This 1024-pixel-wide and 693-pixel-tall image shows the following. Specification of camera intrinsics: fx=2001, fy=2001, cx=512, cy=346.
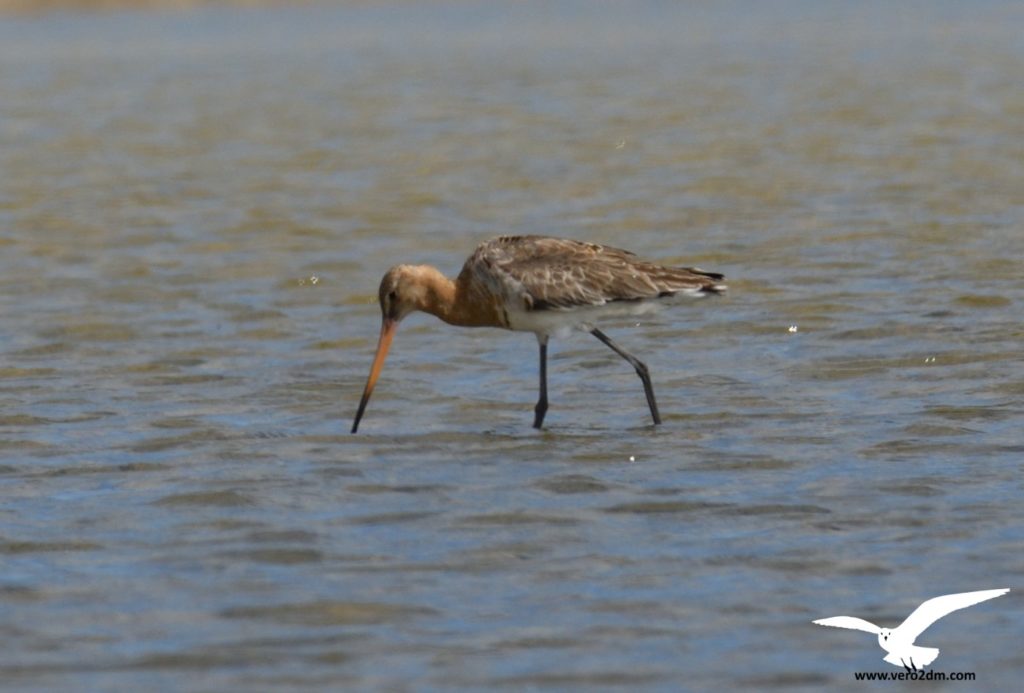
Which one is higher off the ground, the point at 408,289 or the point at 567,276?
the point at 567,276

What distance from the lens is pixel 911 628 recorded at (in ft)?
20.0

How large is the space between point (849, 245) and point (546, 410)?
16.7ft

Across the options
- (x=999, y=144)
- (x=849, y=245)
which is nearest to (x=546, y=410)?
(x=849, y=245)

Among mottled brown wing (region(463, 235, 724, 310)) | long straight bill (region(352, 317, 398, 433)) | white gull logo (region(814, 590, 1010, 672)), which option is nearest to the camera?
white gull logo (region(814, 590, 1010, 672))

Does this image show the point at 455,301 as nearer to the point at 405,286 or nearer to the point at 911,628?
the point at 405,286

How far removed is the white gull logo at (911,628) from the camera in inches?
237

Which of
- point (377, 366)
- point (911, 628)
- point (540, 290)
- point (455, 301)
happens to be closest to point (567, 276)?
point (540, 290)

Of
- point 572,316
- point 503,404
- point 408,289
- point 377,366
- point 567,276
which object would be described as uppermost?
point 567,276

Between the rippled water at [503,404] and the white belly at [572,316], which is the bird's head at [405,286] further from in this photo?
the rippled water at [503,404]

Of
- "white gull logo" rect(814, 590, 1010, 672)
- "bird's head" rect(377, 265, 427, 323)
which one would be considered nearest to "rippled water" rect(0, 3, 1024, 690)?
A: "white gull logo" rect(814, 590, 1010, 672)

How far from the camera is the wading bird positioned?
9789 mm

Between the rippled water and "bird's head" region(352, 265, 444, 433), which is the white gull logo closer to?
the rippled water

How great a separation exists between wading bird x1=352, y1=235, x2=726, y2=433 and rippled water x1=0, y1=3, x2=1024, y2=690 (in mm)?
469

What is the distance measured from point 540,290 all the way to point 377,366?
91 cm
